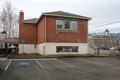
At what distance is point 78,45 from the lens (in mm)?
30859

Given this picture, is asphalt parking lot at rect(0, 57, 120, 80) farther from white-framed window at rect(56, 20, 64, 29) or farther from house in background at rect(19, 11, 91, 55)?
white-framed window at rect(56, 20, 64, 29)

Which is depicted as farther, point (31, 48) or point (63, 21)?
point (31, 48)

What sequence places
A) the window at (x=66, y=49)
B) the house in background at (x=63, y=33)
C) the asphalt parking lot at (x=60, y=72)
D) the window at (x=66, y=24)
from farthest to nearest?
the window at (x=66, y=24)
the window at (x=66, y=49)
the house in background at (x=63, y=33)
the asphalt parking lot at (x=60, y=72)

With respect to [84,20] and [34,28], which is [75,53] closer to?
[84,20]

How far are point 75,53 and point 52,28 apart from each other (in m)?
5.31

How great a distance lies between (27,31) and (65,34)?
31.2 feet

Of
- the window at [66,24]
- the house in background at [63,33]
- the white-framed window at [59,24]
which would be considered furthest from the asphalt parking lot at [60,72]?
the window at [66,24]

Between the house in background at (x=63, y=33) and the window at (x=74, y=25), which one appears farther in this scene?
the window at (x=74, y=25)

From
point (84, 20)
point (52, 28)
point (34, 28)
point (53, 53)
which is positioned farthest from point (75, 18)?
point (34, 28)

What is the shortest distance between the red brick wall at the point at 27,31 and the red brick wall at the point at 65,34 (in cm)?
835

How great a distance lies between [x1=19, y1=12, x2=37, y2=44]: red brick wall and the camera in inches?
1427

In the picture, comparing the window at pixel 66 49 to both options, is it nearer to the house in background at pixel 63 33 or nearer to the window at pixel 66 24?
the house in background at pixel 63 33

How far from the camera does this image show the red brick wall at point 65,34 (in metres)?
29.3

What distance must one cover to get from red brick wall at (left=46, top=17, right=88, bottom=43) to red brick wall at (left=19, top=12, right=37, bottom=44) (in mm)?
8355
